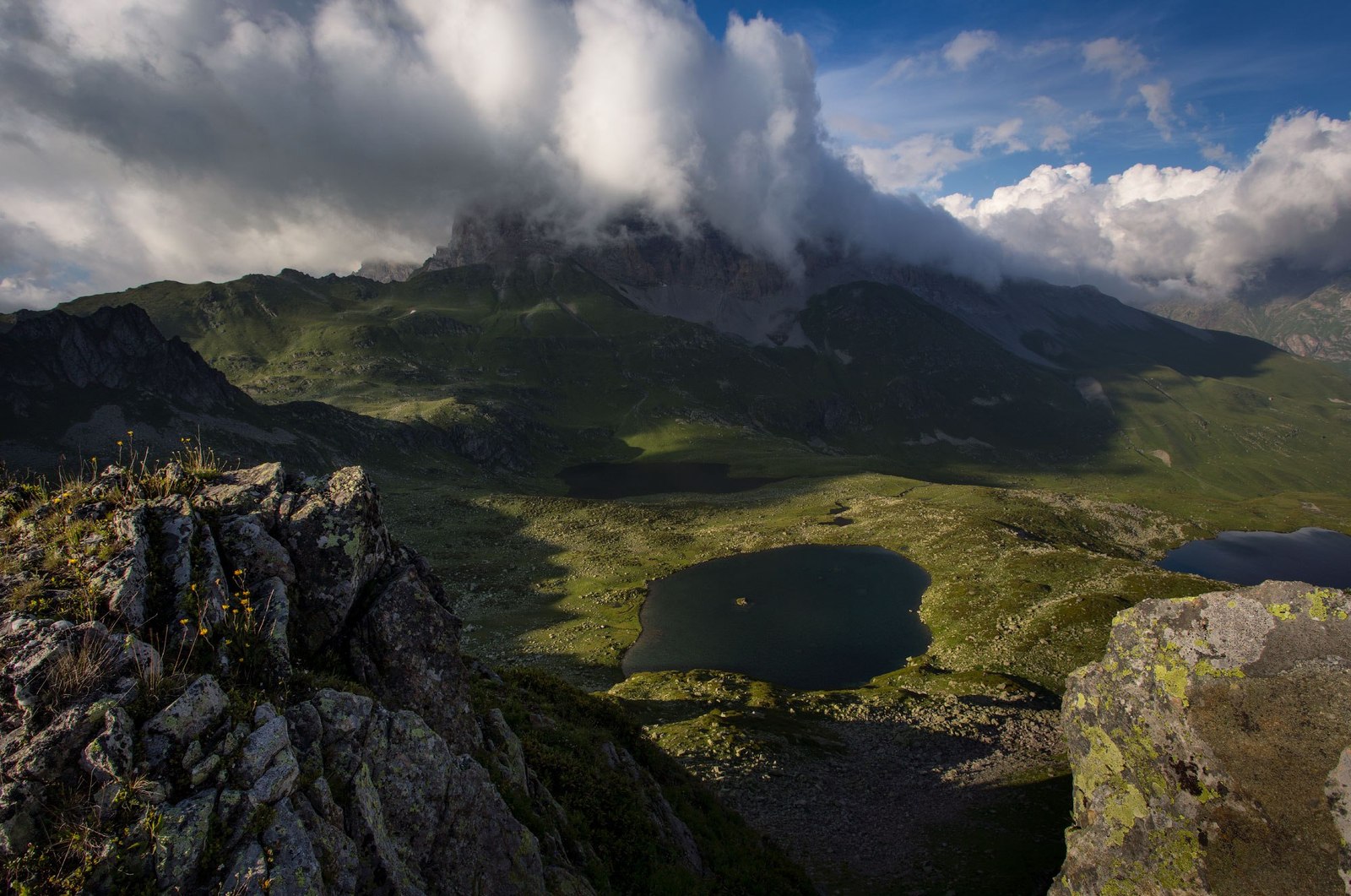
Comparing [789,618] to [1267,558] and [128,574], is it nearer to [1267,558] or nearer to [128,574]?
[128,574]

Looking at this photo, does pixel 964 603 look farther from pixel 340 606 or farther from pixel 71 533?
pixel 71 533

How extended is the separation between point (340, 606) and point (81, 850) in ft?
22.0

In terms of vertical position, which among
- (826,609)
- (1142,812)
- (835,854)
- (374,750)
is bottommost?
(826,609)

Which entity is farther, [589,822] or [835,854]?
[835,854]

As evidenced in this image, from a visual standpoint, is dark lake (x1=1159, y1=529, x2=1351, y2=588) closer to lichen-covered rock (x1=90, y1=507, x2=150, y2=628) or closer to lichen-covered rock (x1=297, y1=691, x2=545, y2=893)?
lichen-covered rock (x1=297, y1=691, x2=545, y2=893)

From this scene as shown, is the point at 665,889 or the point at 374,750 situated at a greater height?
the point at 374,750

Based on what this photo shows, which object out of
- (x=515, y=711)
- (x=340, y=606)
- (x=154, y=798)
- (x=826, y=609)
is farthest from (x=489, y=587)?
(x=154, y=798)

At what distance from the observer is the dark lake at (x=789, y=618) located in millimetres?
64125

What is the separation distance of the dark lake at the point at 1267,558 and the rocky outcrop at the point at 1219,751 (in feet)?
405

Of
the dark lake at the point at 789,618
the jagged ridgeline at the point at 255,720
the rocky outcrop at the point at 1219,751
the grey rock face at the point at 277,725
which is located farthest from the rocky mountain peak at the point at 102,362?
the rocky outcrop at the point at 1219,751

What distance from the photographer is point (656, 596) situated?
3290 inches

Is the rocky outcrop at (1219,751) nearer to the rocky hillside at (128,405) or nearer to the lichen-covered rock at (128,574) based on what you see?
the lichen-covered rock at (128,574)

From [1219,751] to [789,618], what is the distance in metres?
59.1

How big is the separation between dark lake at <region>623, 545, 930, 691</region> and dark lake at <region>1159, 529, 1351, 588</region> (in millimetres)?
72885
